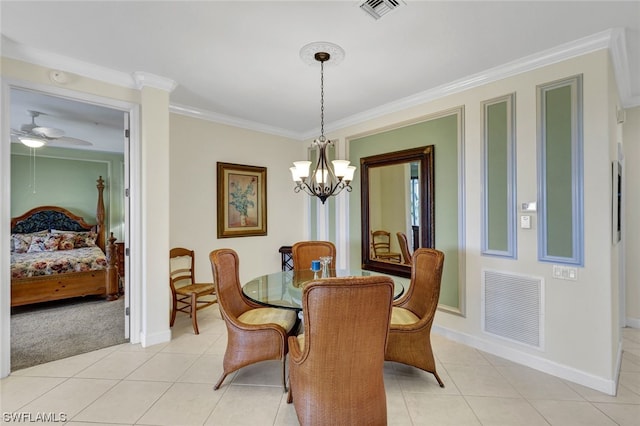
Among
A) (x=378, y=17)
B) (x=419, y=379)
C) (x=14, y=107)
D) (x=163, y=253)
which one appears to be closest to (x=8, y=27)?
(x=163, y=253)

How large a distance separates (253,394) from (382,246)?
91.1 inches

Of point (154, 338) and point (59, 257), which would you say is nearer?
point (154, 338)

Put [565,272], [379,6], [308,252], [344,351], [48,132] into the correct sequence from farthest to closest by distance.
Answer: [48,132], [308,252], [565,272], [379,6], [344,351]

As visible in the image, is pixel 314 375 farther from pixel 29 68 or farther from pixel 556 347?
pixel 29 68

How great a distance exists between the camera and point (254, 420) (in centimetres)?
191

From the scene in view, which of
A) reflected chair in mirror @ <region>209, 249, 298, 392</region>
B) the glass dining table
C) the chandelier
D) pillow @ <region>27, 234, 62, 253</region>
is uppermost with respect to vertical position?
the chandelier

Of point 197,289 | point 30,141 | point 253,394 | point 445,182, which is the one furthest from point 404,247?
point 30,141

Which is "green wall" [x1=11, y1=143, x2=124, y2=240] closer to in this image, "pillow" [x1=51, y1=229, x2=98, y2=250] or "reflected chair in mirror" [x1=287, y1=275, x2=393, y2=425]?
"pillow" [x1=51, y1=229, x2=98, y2=250]

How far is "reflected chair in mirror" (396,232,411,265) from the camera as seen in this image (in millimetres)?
3562

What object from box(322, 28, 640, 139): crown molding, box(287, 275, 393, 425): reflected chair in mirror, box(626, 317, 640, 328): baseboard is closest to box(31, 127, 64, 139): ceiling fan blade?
box(322, 28, 640, 139): crown molding

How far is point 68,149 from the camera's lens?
5.94 metres

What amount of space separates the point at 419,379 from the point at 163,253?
268cm

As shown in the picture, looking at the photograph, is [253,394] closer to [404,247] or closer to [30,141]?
[404,247]

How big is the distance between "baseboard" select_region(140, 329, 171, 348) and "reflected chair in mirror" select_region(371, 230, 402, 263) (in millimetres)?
2579
